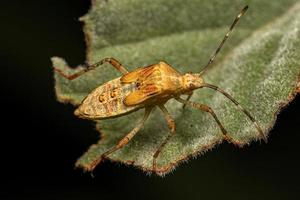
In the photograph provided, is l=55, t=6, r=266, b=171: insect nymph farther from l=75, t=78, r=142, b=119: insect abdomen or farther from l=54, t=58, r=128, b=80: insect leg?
l=54, t=58, r=128, b=80: insect leg

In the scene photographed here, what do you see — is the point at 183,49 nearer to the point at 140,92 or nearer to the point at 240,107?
the point at 140,92

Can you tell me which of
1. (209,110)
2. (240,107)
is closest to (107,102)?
(209,110)

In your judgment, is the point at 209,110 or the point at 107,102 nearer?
the point at 209,110

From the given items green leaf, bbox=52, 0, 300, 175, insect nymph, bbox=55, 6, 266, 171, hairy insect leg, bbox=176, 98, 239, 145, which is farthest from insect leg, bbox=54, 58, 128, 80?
hairy insect leg, bbox=176, 98, 239, 145

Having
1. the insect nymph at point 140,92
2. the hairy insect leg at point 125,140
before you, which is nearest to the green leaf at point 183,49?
the hairy insect leg at point 125,140

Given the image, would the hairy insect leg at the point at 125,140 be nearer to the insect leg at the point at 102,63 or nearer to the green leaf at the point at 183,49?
the green leaf at the point at 183,49

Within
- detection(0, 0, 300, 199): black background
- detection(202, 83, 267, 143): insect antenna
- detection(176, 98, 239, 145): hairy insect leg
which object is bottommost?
detection(0, 0, 300, 199): black background
